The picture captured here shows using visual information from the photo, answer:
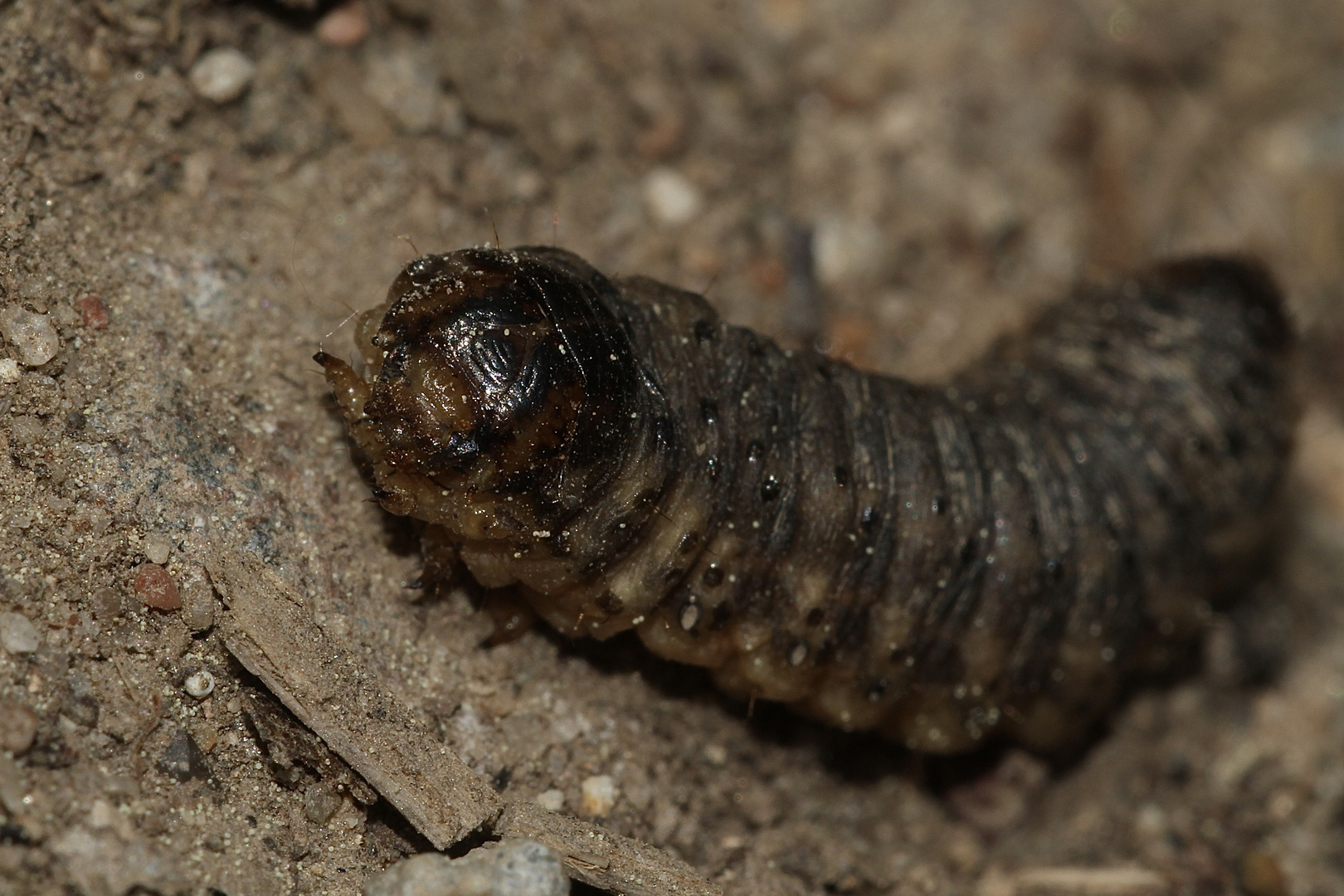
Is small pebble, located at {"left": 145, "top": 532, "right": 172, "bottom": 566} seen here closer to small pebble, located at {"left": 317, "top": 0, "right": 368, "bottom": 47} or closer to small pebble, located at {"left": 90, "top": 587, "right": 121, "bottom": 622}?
small pebble, located at {"left": 90, "top": 587, "right": 121, "bottom": 622}

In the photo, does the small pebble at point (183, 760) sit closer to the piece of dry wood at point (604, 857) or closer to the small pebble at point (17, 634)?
the small pebble at point (17, 634)

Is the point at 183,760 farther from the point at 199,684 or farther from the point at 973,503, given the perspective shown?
the point at 973,503

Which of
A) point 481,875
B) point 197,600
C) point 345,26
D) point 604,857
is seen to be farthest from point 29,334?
point 604,857

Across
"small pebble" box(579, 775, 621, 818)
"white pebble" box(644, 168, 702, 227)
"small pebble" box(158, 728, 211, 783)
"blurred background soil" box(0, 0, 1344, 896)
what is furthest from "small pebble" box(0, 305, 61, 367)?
"white pebble" box(644, 168, 702, 227)

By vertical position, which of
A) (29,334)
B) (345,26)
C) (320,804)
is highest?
(345,26)

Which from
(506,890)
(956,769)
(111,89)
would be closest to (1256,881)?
(956,769)

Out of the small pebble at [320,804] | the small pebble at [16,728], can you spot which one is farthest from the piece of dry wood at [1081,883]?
the small pebble at [16,728]
